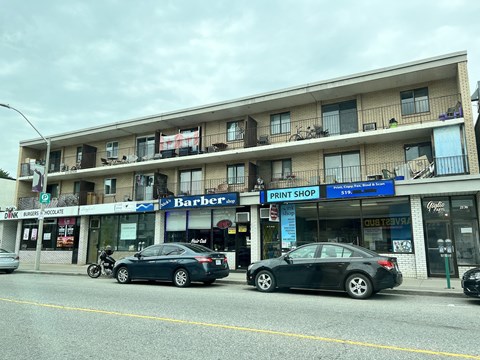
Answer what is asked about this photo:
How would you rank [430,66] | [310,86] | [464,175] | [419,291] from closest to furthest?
1. [419,291]
2. [464,175]
3. [430,66]
4. [310,86]

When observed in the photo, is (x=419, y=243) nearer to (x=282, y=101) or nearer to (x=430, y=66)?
(x=430, y=66)

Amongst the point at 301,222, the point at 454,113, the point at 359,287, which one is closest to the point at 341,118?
the point at 454,113

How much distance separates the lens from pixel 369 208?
1680cm

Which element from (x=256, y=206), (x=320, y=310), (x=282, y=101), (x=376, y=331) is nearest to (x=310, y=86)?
(x=282, y=101)

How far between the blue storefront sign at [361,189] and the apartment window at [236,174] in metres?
5.73

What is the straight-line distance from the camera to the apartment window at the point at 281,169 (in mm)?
20000

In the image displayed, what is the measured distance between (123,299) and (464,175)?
12.9 meters

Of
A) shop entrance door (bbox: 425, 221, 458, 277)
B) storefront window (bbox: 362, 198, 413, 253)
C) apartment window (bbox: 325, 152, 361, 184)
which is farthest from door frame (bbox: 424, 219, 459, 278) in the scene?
apartment window (bbox: 325, 152, 361, 184)

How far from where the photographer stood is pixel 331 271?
1053 centimetres

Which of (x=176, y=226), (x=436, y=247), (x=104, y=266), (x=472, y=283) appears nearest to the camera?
(x=472, y=283)

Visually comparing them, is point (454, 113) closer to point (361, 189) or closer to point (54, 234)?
point (361, 189)

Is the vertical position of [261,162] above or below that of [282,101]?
below

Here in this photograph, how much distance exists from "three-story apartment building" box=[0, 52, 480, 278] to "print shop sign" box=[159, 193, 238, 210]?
0.07 metres

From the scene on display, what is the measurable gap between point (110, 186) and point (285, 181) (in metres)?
12.9
